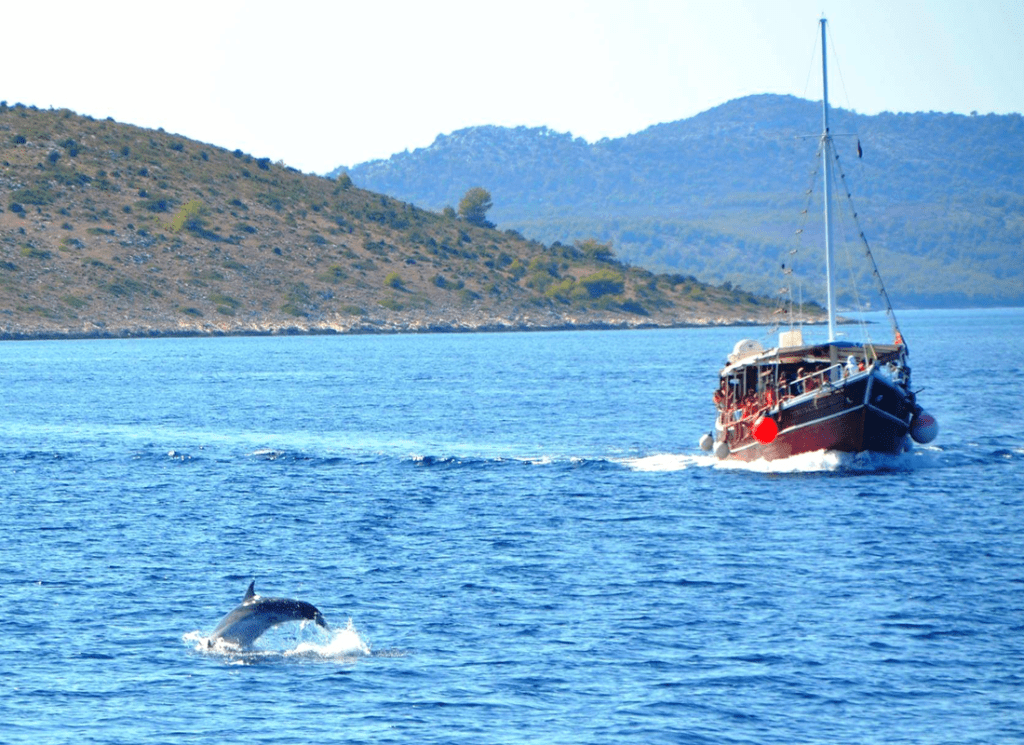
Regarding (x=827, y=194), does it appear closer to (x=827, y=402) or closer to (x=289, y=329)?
(x=827, y=402)

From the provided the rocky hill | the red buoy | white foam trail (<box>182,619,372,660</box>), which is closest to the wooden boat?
the red buoy

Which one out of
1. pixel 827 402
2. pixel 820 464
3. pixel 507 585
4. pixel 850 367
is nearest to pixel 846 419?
pixel 827 402

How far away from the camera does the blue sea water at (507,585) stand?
72.8 ft

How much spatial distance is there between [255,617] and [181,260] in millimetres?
151138

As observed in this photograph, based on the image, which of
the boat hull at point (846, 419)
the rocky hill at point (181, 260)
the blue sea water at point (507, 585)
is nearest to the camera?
the blue sea water at point (507, 585)

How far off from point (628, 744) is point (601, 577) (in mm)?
10633

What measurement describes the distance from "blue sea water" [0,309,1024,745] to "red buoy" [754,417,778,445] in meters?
1.31

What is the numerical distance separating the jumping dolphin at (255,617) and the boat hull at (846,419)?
23.9 metres

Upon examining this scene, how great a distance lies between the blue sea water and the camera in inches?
874

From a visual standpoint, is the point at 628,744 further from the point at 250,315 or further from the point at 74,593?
the point at 250,315

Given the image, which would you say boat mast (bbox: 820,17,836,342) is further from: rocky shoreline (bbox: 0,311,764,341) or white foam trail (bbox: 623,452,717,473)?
rocky shoreline (bbox: 0,311,764,341)

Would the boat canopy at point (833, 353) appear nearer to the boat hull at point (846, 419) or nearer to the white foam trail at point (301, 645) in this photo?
the boat hull at point (846, 419)

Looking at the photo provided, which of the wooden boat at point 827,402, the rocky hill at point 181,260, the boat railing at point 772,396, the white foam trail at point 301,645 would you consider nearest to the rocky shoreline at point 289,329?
the rocky hill at point 181,260

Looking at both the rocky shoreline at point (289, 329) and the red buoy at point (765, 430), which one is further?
the rocky shoreline at point (289, 329)
